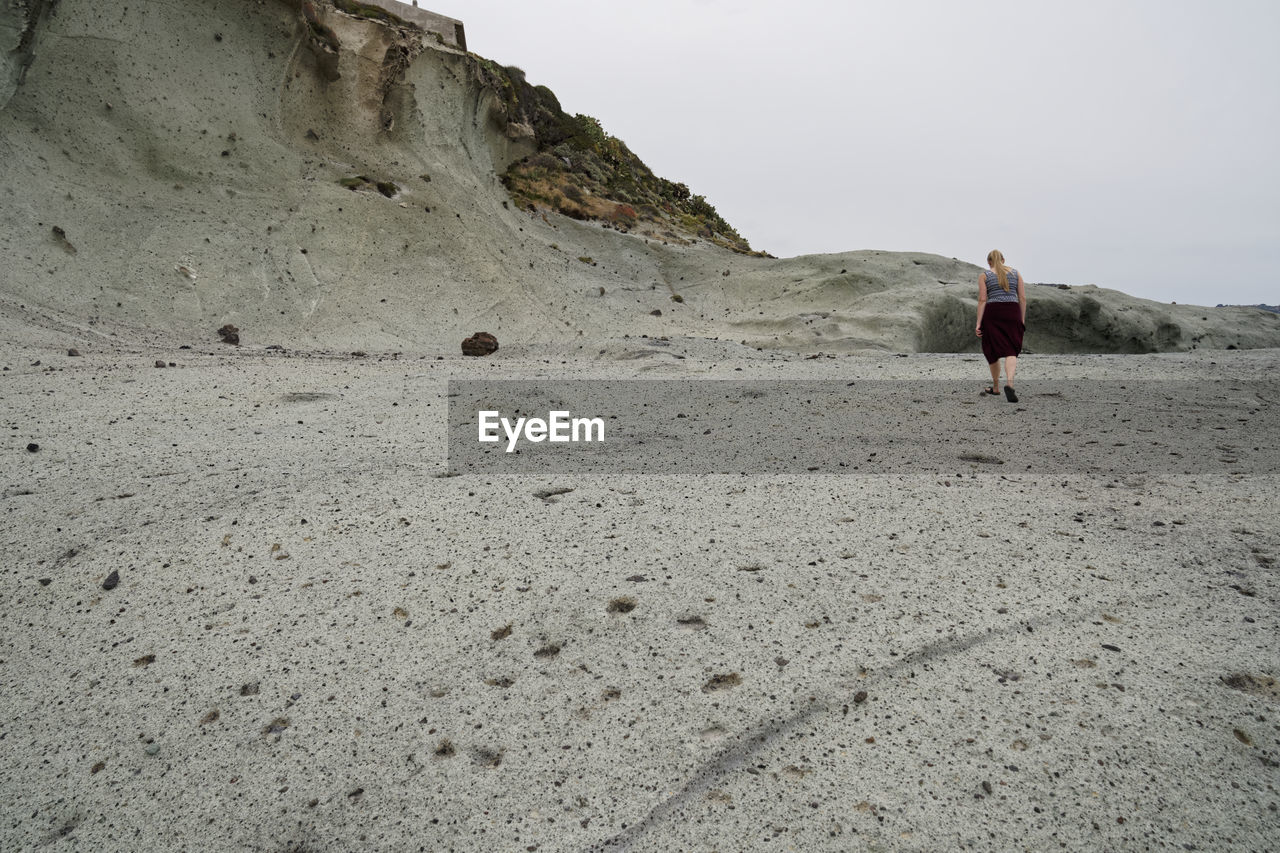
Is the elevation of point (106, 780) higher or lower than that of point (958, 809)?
lower

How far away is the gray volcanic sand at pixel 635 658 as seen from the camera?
1772 millimetres

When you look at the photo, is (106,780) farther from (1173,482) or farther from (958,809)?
(1173,482)

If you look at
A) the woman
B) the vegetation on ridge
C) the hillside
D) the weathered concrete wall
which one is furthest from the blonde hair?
the weathered concrete wall

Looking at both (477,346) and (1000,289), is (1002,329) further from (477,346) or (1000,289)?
(477,346)

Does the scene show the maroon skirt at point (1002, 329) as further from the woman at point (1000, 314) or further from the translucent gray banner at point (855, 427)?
the translucent gray banner at point (855, 427)

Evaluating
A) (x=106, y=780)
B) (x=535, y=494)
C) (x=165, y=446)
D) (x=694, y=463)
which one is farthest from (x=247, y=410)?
(x=106, y=780)

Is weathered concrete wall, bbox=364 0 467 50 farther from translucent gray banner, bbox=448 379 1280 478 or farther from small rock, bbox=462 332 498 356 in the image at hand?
translucent gray banner, bbox=448 379 1280 478

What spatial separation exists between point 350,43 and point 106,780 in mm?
14305

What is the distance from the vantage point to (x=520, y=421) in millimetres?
5301

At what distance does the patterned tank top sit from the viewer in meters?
6.27

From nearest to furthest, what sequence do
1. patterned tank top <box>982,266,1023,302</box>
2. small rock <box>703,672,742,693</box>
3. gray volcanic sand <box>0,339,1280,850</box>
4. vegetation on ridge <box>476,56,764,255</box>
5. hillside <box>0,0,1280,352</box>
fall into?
gray volcanic sand <box>0,339,1280,850</box> → small rock <box>703,672,742,693</box> → patterned tank top <box>982,266,1023,302</box> → hillside <box>0,0,1280,352</box> → vegetation on ridge <box>476,56,764,255</box>

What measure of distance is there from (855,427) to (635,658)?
10.5 feet

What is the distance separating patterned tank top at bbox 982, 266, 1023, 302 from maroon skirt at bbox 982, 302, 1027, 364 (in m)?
0.05

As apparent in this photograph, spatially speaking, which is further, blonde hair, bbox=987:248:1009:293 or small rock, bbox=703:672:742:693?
blonde hair, bbox=987:248:1009:293
